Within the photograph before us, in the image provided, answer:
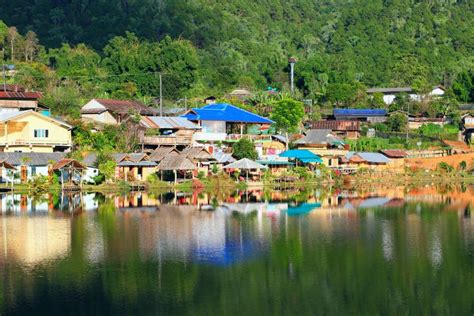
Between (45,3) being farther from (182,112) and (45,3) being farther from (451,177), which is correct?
(451,177)

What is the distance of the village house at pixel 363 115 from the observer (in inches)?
2371

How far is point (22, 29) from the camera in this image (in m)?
87.8

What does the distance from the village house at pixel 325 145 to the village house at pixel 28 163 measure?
48.6 ft

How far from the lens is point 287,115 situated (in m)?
53.2

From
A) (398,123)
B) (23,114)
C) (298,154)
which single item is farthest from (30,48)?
(298,154)

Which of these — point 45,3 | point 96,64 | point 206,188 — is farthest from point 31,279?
point 45,3

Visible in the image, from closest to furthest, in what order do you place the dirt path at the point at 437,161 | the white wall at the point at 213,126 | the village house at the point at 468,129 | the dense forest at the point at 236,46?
the white wall at the point at 213,126, the dirt path at the point at 437,161, the village house at the point at 468,129, the dense forest at the point at 236,46

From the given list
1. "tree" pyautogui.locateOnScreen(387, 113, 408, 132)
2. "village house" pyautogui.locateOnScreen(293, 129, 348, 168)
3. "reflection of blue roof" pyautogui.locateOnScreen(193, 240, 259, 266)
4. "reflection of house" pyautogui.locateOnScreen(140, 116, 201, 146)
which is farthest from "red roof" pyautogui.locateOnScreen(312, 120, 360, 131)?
"reflection of blue roof" pyautogui.locateOnScreen(193, 240, 259, 266)

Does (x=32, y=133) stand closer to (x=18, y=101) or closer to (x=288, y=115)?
(x=18, y=101)

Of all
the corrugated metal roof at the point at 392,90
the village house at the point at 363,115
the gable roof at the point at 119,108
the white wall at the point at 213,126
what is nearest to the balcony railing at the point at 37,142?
the gable roof at the point at 119,108

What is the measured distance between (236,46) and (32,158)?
48.6 meters

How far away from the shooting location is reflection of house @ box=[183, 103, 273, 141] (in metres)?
48.1

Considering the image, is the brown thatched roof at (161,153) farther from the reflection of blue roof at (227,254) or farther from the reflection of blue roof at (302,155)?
the reflection of blue roof at (227,254)

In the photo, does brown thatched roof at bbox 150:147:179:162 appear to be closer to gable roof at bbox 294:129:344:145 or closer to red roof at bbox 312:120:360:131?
gable roof at bbox 294:129:344:145
